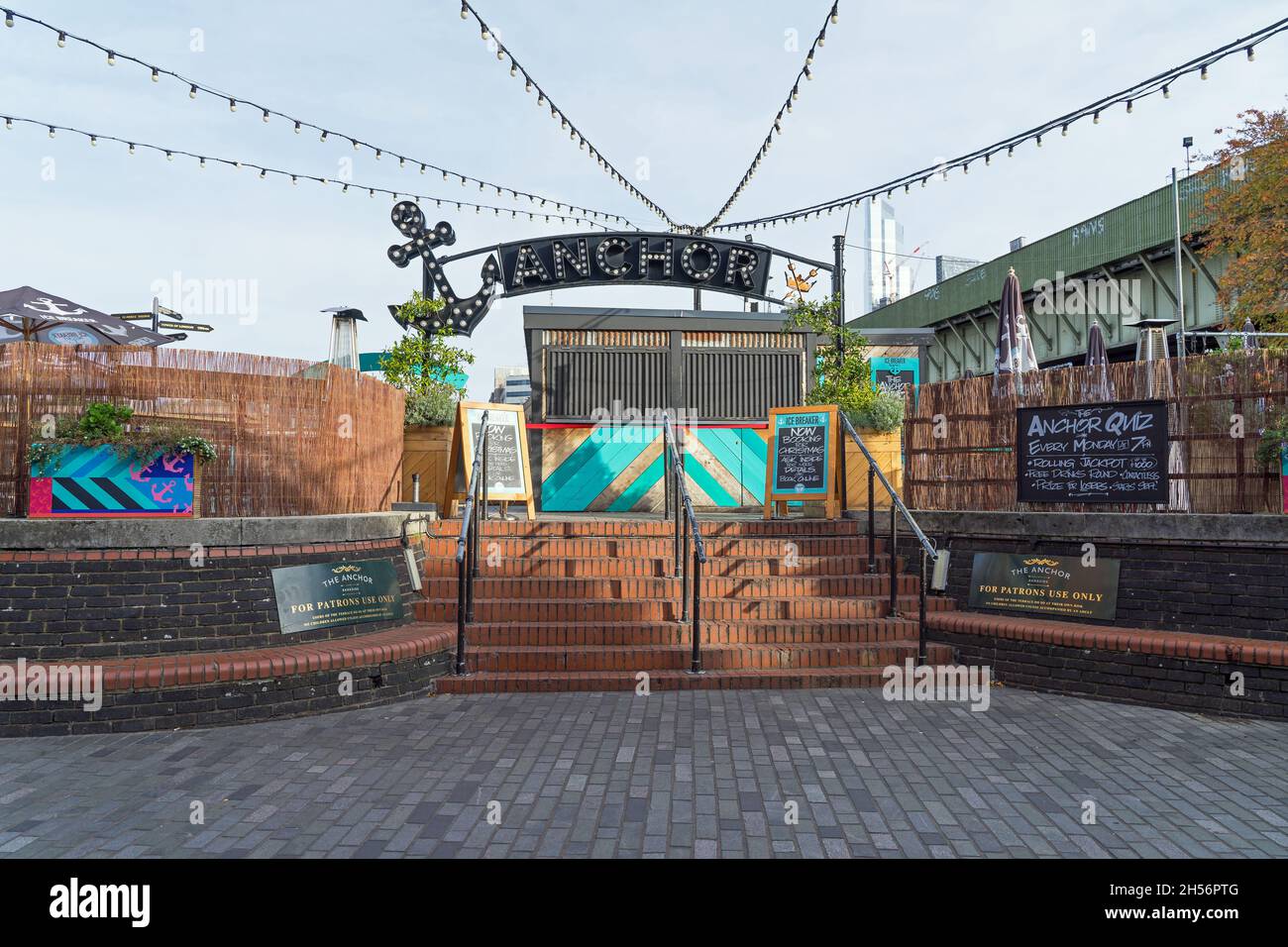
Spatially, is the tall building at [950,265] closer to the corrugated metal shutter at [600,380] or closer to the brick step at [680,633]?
the corrugated metal shutter at [600,380]

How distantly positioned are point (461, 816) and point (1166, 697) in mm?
5185

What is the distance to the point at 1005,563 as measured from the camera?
23.7 ft

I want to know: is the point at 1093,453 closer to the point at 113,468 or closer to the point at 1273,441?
the point at 1273,441

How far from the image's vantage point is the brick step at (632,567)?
754cm

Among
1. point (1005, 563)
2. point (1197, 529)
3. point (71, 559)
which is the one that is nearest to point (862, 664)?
point (1005, 563)

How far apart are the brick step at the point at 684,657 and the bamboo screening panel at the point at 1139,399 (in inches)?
78.2

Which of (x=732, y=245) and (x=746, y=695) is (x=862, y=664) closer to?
(x=746, y=695)

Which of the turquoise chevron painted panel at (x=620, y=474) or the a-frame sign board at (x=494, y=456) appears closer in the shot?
the a-frame sign board at (x=494, y=456)

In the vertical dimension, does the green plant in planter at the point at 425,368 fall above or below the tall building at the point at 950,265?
below

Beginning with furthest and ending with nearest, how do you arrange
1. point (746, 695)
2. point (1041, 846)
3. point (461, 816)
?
point (746, 695), point (461, 816), point (1041, 846)

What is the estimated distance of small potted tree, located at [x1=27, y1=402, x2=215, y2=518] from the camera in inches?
231

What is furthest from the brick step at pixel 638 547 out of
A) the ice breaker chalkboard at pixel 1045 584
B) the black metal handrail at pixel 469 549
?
the ice breaker chalkboard at pixel 1045 584

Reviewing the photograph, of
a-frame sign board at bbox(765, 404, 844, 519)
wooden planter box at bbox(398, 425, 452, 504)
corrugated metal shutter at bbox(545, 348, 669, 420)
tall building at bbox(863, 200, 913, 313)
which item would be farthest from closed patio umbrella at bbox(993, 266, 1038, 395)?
tall building at bbox(863, 200, 913, 313)

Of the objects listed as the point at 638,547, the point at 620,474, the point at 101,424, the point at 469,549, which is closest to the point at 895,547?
the point at 638,547
